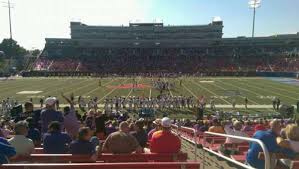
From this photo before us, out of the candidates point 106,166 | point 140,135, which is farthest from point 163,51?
point 106,166

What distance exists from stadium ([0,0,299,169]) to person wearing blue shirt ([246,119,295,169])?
14 mm

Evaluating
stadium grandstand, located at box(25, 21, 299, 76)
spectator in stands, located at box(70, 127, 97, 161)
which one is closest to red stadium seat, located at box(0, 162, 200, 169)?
spectator in stands, located at box(70, 127, 97, 161)

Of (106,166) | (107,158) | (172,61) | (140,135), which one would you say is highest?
(172,61)

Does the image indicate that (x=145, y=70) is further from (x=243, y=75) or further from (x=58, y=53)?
(x=58, y=53)

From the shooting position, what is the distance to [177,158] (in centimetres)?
515

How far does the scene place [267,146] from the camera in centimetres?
577

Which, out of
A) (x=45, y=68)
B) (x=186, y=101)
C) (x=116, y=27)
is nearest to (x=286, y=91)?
(x=186, y=101)

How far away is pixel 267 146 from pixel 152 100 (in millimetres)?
25855

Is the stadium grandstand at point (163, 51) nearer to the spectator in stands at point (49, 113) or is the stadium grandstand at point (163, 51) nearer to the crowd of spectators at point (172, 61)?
the crowd of spectators at point (172, 61)

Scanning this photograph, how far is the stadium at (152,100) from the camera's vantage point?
5.47 meters

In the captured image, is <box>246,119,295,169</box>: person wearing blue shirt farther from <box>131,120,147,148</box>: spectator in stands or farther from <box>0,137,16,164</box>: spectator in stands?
<box>0,137,16,164</box>: spectator in stands

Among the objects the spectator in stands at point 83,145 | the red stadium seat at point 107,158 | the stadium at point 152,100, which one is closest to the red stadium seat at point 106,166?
the stadium at point 152,100

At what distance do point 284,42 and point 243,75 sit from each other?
29.7 m

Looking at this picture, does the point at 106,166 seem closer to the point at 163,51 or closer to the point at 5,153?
the point at 5,153
